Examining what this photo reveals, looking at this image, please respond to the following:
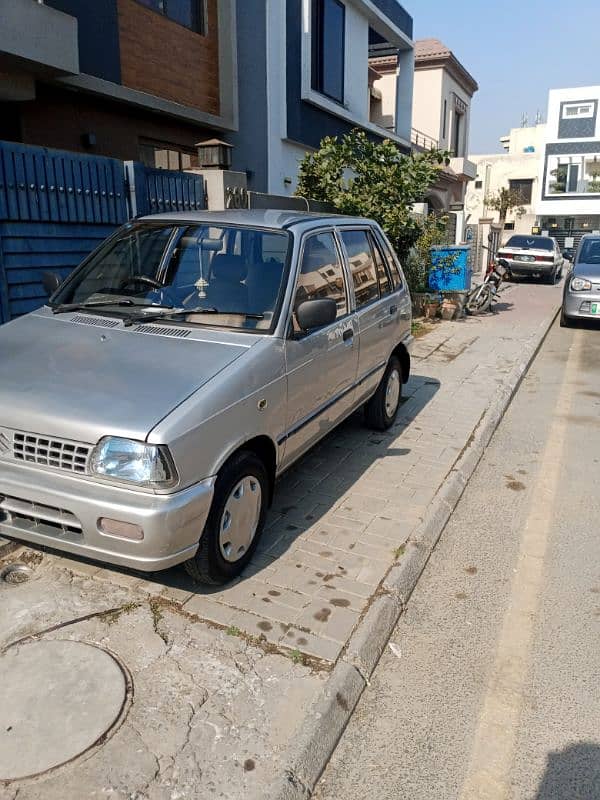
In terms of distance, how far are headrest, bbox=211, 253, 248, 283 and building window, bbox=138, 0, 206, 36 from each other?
26.1 ft

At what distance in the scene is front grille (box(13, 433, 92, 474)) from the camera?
9.52 ft

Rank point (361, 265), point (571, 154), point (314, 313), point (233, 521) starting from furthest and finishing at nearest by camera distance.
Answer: point (571, 154) → point (361, 265) → point (314, 313) → point (233, 521)

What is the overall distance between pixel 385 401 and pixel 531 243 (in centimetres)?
2012

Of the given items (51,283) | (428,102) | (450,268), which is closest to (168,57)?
(450,268)

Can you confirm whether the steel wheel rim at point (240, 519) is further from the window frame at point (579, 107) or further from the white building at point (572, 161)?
the window frame at point (579, 107)

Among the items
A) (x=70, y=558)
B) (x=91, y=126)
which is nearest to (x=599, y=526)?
(x=70, y=558)

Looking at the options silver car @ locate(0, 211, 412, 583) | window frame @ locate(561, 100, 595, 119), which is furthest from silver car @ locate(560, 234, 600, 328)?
window frame @ locate(561, 100, 595, 119)

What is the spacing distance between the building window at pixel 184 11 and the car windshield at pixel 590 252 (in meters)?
8.53

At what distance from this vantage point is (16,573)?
11.7ft

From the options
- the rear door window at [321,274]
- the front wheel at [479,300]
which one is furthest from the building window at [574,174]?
the rear door window at [321,274]

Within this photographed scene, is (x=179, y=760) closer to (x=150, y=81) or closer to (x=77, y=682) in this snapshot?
(x=77, y=682)

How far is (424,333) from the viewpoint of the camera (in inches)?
462

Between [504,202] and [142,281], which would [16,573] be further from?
[504,202]

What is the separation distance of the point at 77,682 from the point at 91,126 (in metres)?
8.77
